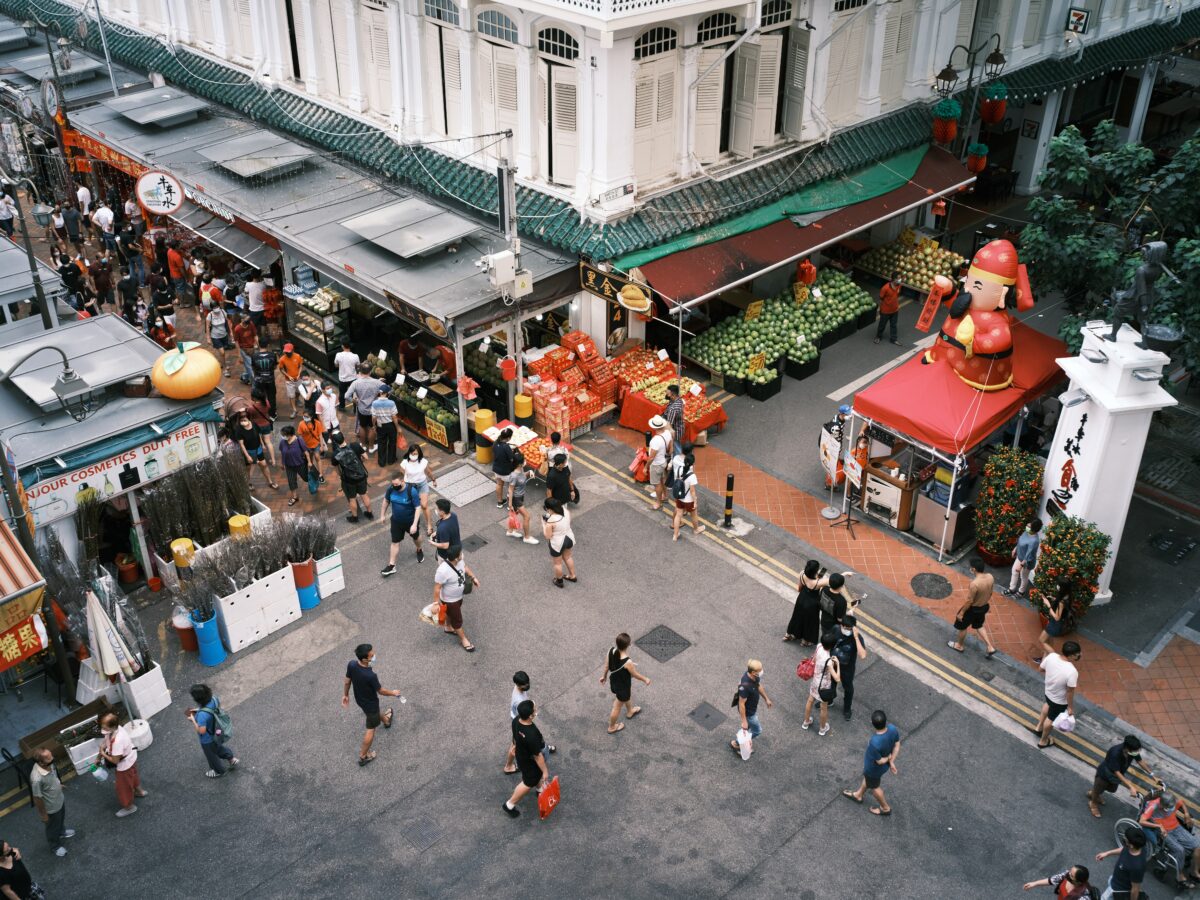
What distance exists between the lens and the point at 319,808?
1420 centimetres

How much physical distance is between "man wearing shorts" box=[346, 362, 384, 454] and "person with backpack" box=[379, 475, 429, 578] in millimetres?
3148

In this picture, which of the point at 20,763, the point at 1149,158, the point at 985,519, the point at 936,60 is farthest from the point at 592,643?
the point at 936,60

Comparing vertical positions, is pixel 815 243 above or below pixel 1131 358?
below

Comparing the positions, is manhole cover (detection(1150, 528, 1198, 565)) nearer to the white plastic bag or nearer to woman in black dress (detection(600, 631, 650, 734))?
the white plastic bag

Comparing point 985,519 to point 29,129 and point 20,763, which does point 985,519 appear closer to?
point 20,763

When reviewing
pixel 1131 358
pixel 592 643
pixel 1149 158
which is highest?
pixel 1149 158

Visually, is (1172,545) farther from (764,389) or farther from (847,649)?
(764,389)

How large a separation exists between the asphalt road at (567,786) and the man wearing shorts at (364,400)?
14.6 ft

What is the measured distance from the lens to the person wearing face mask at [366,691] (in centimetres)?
1410

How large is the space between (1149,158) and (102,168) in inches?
1007

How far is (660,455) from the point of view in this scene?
19438mm

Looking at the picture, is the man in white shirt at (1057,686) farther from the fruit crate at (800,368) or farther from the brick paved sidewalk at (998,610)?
the fruit crate at (800,368)

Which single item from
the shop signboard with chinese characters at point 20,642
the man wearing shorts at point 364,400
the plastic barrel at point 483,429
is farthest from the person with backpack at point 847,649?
the shop signboard with chinese characters at point 20,642

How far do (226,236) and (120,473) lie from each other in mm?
9169
